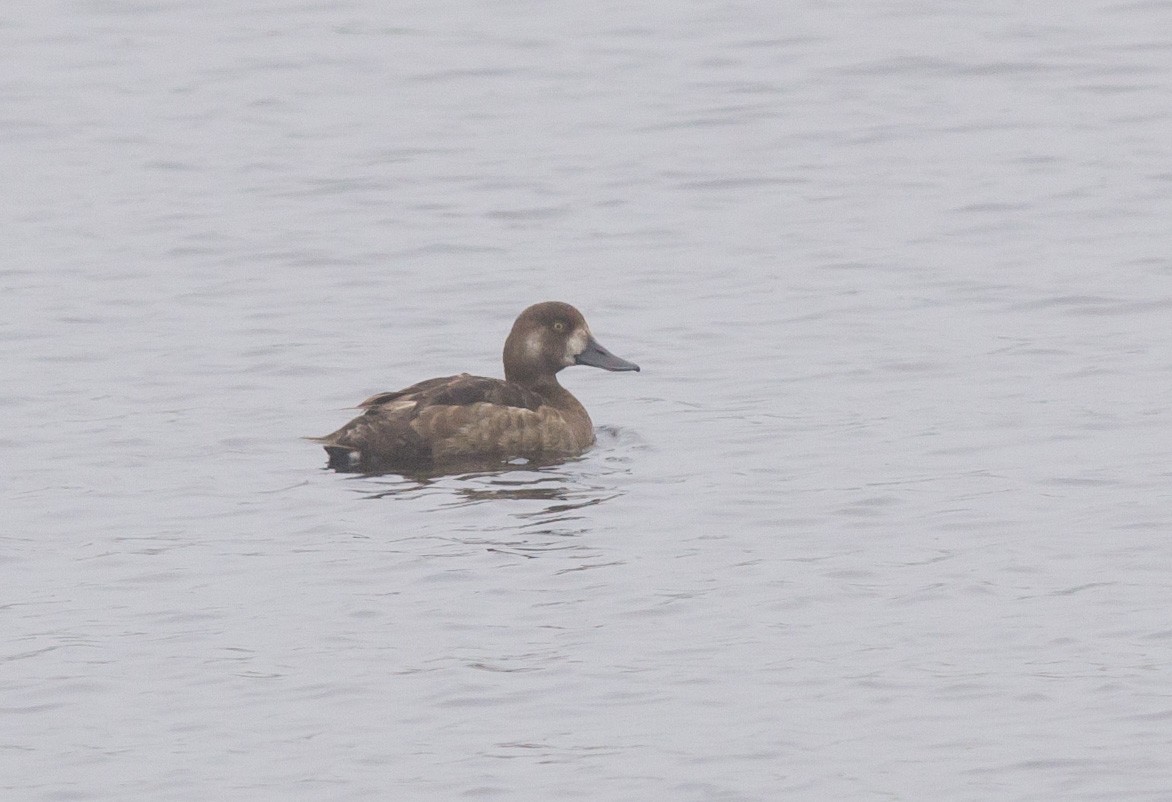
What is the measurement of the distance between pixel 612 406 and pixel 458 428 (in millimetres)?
1744

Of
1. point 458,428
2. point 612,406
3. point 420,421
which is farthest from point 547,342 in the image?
point 420,421

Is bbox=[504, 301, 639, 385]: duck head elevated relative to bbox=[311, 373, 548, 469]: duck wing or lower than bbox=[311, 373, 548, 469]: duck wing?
elevated

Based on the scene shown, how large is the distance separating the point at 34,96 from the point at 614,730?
17.1m

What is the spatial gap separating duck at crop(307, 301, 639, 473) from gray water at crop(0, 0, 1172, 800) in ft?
0.83

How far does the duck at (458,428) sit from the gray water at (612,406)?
252mm

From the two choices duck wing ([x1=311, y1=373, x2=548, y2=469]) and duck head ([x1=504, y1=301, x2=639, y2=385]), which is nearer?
duck wing ([x1=311, y1=373, x2=548, y2=469])

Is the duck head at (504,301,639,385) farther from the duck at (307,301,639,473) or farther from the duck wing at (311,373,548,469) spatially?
the duck wing at (311,373,548,469)

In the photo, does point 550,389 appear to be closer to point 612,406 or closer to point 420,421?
point 612,406

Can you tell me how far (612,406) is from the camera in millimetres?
14000

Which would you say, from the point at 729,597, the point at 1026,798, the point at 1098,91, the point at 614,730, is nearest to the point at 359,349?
the point at 729,597

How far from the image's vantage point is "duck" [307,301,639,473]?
483 inches

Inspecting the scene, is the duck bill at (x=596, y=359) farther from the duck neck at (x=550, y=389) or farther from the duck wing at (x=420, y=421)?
the duck wing at (x=420, y=421)

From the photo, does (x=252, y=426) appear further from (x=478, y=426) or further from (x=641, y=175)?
(x=641, y=175)

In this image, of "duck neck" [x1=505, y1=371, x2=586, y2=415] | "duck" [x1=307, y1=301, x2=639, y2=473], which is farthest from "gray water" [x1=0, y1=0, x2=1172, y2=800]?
"duck neck" [x1=505, y1=371, x2=586, y2=415]
